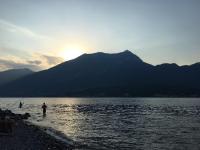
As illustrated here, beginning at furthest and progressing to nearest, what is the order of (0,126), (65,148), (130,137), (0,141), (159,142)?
(130,137) < (159,142) < (0,126) < (65,148) < (0,141)

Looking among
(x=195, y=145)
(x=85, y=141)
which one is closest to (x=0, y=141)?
(x=85, y=141)

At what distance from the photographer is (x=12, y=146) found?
3134 cm

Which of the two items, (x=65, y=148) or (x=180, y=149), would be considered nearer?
(x=65, y=148)

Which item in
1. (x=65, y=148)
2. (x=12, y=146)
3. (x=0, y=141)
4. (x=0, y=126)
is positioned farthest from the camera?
(x=0, y=126)

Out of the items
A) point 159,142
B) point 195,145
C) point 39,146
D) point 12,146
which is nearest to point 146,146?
point 159,142

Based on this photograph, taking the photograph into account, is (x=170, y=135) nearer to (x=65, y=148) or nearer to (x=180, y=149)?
(x=180, y=149)

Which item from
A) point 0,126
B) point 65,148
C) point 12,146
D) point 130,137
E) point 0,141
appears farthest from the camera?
point 130,137

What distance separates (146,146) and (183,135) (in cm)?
1251

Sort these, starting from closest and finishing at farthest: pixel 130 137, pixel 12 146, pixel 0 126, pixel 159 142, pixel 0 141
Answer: pixel 12 146 → pixel 0 141 → pixel 0 126 → pixel 159 142 → pixel 130 137

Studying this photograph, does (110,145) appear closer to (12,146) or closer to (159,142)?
(159,142)

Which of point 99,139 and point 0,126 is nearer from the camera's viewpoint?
point 0,126

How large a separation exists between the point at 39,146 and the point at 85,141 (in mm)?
11170

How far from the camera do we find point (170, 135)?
169 feet

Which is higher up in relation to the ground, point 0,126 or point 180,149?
point 0,126
